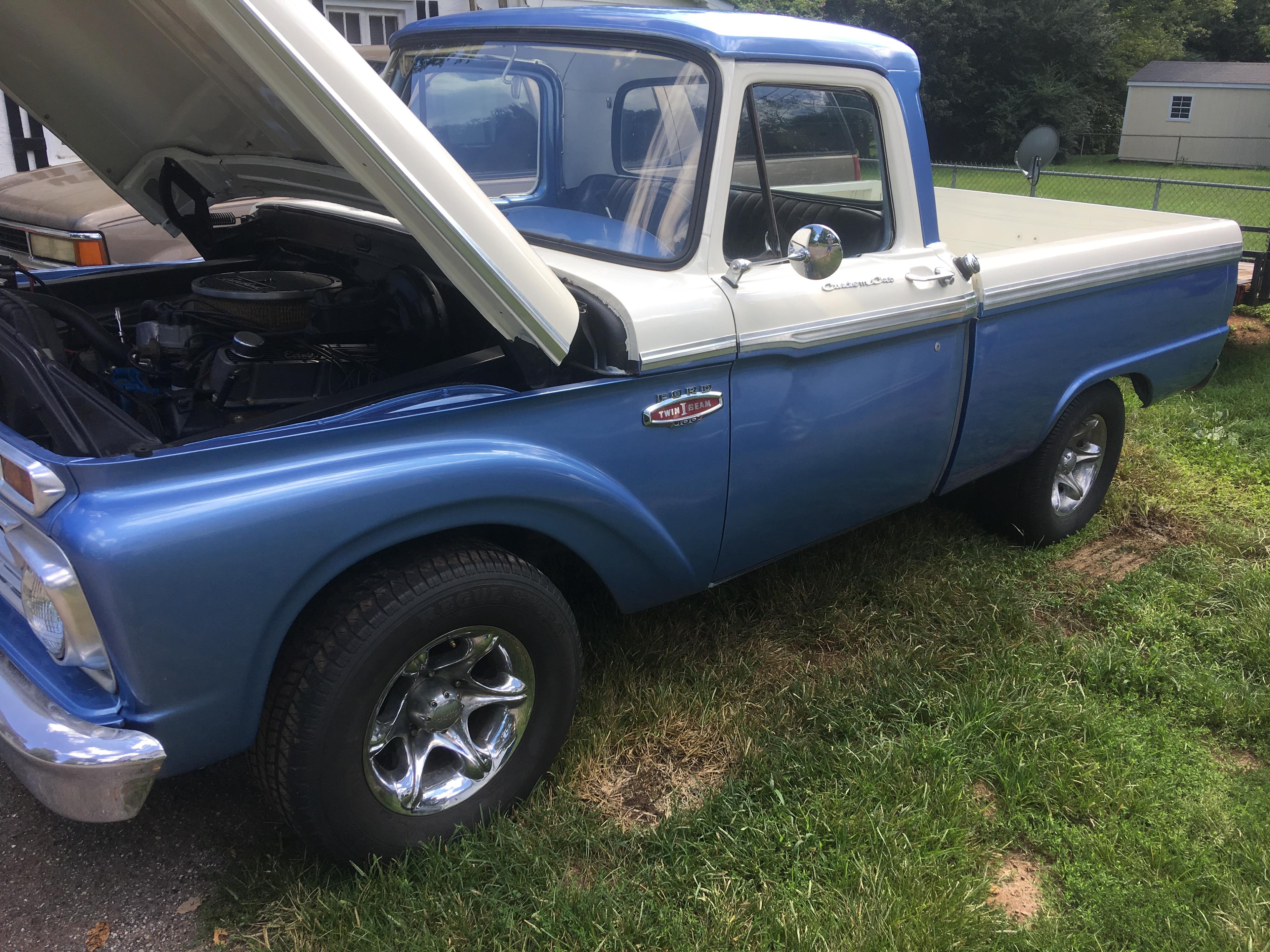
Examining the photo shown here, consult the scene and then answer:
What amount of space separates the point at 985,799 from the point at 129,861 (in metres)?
2.24

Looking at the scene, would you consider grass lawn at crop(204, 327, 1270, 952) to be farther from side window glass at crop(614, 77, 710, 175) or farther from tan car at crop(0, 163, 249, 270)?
tan car at crop(0, 163, 249, 270)

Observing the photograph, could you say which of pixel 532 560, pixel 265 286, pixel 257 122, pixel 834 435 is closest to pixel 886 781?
pixel 834 435

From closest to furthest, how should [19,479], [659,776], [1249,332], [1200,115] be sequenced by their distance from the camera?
[19,479], [659,776], [1249,332], [1200,115]

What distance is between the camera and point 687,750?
2816mm

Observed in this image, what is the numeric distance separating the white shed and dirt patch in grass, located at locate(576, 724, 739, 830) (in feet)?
118

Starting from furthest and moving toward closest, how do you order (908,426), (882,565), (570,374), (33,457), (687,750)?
1. (882,565)
2. (908,426)
3. (687,750)
4. (570,374)
5. (33,457)

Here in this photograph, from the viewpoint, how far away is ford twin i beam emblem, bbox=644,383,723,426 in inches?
95.6

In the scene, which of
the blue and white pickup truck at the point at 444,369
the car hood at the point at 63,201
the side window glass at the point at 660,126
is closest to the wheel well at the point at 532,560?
the blue and white pickup truck at the point at 444,369

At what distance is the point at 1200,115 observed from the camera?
3238 cm

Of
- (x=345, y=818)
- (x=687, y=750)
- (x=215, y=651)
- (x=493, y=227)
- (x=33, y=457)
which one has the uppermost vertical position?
(x=493, y=227)

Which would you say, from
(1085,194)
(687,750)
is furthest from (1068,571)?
(1085,194)

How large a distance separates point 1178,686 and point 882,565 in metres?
1.08

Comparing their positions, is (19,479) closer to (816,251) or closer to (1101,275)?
(816,251)

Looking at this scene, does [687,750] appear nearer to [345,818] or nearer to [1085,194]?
[345,818]
